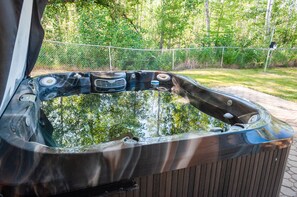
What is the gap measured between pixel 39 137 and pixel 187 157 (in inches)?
62.1

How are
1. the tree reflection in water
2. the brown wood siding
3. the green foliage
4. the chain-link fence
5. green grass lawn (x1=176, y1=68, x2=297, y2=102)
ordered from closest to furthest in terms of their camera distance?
1. the brown wood siding
2. the tree reflection in water
3. green grass lawn (x1=176, y1=68, x2=297, y2=102)
4. the chain-link fence
5. the green foliage

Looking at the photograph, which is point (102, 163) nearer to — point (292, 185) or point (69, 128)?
point (69, 128)

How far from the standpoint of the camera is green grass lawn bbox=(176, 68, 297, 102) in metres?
5.81

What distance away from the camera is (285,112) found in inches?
170

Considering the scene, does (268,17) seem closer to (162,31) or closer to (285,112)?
(162,31)

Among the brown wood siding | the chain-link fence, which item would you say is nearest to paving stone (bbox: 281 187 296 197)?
the brown wood siding

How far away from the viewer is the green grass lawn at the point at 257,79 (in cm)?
582

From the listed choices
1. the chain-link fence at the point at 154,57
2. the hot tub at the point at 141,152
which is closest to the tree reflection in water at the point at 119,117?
the hot tub at the point at 141,152

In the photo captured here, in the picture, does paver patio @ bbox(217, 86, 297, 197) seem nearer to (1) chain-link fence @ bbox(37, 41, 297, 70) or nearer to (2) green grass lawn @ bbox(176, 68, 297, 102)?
(2) green grass lawn @ bbox(176, 68, 297, 102)

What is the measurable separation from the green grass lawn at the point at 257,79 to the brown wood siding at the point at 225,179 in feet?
12.4

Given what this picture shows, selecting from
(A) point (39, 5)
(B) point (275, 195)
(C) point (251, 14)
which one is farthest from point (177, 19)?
(B) point (275, 195)

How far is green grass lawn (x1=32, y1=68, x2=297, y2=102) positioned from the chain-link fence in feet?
1.61

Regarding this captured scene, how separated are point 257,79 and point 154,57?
301cm

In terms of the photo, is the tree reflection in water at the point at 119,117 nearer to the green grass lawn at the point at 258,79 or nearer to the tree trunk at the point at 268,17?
the green grass lawn at the point at 258,79
